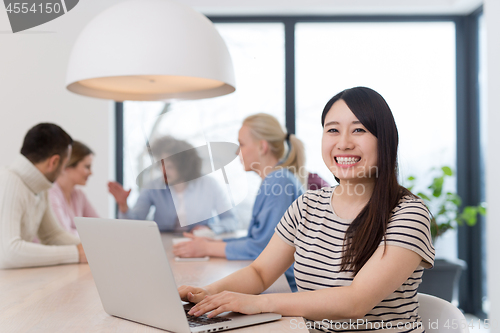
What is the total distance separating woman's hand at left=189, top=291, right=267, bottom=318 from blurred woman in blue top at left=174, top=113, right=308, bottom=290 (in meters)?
0.70

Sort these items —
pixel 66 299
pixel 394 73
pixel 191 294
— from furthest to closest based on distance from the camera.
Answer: pixel 394 73
pixel 66 299
pixel 191 294

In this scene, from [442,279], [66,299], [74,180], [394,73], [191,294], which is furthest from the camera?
[394,73]

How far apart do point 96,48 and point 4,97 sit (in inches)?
91.9

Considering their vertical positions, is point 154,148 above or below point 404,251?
above

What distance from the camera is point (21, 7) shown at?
321 cm

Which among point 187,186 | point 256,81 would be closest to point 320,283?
point 187,186

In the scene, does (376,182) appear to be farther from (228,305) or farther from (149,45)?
(149,45)

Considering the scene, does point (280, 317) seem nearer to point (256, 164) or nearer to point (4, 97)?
point (256, 164)

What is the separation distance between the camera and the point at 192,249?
1.73 meters

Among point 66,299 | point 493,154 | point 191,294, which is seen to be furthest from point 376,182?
point 493,154

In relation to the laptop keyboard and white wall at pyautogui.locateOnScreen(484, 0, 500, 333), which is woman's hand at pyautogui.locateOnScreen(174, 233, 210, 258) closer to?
the laptop keyboard

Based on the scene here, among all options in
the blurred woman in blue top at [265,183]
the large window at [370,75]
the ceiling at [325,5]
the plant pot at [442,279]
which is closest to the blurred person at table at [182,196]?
the blurred woman in blue top at [265,183]

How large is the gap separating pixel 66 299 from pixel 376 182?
2.85 feet

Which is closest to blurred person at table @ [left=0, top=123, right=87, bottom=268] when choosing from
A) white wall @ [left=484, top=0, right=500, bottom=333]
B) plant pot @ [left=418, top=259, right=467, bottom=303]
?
plant pot @ [left=418, top=259, right=467, bottom=303]
